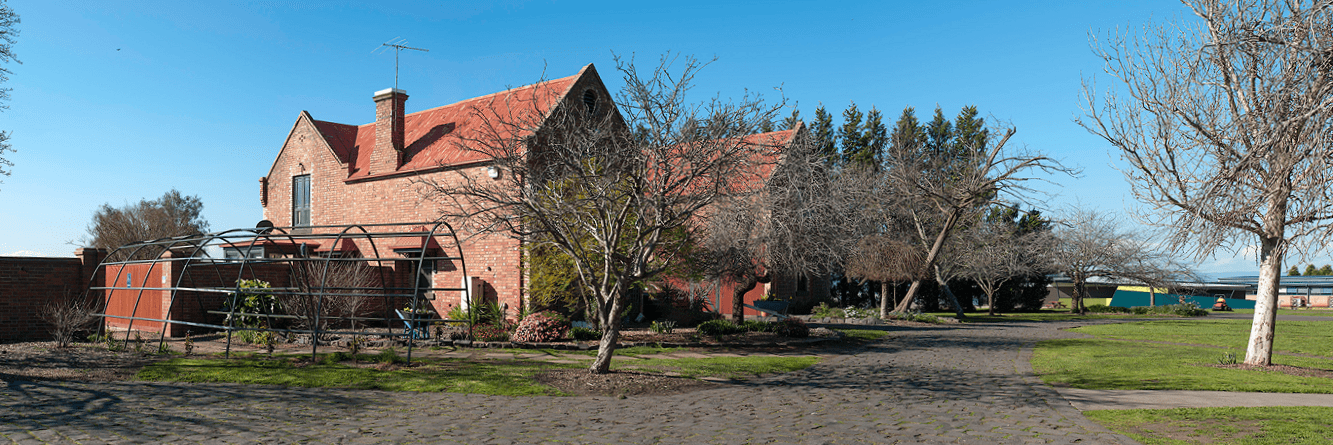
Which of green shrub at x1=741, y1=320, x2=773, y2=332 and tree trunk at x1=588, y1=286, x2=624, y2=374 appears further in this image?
green shrub at x1=741, y1=320, x2=773, y2=332

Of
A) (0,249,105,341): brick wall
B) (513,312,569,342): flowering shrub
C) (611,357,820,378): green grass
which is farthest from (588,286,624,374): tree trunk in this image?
(0,249,105,341): brick wall

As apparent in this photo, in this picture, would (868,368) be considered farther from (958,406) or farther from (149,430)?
(149,430)

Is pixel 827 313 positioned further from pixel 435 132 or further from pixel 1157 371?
pixel 1157 371

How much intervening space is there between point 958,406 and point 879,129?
43.6 meters

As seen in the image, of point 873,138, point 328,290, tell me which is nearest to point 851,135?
point 873,138

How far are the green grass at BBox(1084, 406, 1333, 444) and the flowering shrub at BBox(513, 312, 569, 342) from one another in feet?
34.9

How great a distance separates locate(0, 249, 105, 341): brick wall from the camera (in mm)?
18547

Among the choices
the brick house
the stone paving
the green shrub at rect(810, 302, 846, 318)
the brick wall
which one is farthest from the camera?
the green shrub at rect(810, 302, 846, 318)

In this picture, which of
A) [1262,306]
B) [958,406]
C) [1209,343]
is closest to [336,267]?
[958,406]

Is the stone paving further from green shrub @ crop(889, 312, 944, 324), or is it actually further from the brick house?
green shrub @ crop(889, 312, 944, 324)

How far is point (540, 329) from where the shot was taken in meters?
16.6

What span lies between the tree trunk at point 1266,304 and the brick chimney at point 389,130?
21.9 m

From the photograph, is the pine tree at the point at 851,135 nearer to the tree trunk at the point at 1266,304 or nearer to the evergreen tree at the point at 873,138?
the evergreen tree at the point at 873,138

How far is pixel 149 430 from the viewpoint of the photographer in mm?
7902
